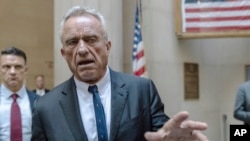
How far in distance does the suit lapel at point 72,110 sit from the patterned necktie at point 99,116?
0.08 m

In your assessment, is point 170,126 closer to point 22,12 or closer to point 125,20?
point 125,20

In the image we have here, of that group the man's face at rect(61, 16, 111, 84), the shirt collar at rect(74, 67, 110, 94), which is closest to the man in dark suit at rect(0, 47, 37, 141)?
the shirt collar at rect(74, 67, 110, 94)

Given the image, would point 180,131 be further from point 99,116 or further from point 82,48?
point 82,48

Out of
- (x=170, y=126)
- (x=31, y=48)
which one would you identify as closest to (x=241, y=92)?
(x=170, y=126)

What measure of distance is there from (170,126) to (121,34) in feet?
22.1

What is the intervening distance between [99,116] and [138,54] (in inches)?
219

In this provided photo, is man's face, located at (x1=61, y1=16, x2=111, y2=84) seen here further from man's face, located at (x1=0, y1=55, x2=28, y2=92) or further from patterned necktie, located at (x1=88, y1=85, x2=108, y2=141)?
man's face, located at (x1=0, y1=55, x2=28, y2=92)

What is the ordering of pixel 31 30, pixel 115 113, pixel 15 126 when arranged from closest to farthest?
1. pixel 115 113
2. pixel 15 126
3. pixel 31 30

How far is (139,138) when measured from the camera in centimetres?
260

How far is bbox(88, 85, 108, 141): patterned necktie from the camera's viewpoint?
2.55 metres

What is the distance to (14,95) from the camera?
438cm

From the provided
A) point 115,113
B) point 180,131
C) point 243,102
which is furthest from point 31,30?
point 180,131

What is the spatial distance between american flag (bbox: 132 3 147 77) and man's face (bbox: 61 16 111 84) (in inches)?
211

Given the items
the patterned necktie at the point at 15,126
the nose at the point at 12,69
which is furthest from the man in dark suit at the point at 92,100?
the nose at the point at 12,69
